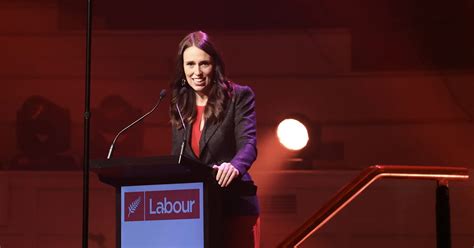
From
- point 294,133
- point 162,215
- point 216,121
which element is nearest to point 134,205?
point 162,215

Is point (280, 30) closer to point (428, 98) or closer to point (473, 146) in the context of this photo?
point (428, 98)

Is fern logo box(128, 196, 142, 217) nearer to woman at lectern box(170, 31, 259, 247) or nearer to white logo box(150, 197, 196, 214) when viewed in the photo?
white logo box(150, 197, 196, 214)

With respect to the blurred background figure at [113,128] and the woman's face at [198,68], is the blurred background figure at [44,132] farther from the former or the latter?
the woman's face at [198,68]

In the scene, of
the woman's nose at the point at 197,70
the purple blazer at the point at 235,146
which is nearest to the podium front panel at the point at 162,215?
the purple blazer at the point at 235,146

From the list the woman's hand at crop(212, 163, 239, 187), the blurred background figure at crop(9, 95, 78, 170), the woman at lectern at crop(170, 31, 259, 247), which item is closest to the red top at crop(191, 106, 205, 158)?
the woman at lectern at crop(170, 31, 259, 247)

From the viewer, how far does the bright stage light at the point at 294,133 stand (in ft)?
18.3

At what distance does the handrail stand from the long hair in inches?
27.7

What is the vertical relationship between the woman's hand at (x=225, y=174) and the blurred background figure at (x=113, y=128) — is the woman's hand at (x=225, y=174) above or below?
below

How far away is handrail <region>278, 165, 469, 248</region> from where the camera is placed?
2.70m

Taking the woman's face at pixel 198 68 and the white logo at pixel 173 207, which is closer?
the white logo at pixel 173 207

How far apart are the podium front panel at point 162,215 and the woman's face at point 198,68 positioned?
0.48 metres

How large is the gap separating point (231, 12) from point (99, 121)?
1216 millimetres

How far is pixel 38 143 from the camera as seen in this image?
6020 mm

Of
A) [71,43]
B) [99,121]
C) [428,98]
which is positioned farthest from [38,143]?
[428,98]
